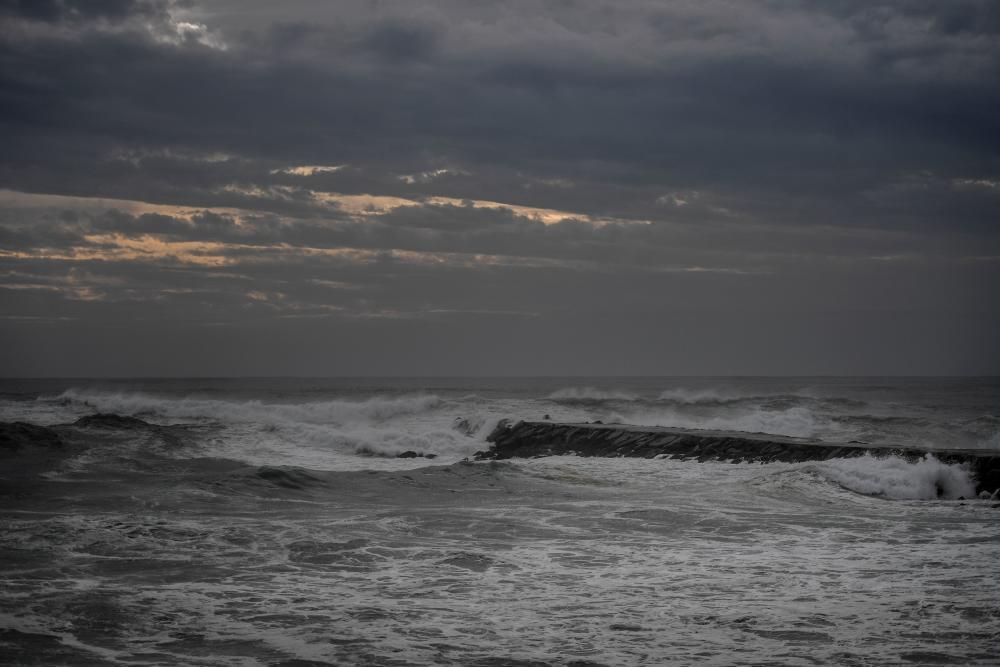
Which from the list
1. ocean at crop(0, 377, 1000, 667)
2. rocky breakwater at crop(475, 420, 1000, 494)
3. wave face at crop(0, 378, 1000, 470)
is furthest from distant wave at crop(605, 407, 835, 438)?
ocean at crop(0, 377, 1000, 667)

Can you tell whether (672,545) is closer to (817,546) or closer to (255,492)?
(817,546)

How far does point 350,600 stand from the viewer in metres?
7.86

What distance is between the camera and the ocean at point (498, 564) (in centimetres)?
640

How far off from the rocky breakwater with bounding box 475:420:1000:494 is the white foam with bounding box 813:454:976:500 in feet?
1.20

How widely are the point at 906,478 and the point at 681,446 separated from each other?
7.34 meters

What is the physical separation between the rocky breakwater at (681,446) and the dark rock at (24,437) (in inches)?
487

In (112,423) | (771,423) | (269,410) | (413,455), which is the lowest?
(269,410)

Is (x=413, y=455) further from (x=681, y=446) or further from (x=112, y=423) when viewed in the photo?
(x=112, y=423)

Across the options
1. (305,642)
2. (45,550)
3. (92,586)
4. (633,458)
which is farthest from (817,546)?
(633,458)

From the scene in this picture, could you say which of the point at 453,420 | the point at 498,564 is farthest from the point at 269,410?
the point at 498,564

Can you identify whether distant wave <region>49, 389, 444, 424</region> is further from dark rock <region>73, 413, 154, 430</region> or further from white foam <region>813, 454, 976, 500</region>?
white foam <region>813, 454, 976, 500</region>

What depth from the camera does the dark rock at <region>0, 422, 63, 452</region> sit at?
2280 cm

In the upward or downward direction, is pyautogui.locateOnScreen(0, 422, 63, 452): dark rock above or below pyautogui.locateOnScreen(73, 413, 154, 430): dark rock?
above

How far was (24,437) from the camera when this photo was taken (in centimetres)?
2392
